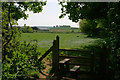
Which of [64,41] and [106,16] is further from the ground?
[106,16]

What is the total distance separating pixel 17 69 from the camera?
11.4 feet

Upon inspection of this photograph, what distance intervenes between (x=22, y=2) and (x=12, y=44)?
8.90 meters

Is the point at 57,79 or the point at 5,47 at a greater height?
the point at 5,47

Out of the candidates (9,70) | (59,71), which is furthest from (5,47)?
(59,71)

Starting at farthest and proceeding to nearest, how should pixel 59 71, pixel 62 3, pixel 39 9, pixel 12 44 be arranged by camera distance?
pixel 62 3, pixel 39 9, pixel 59 71, pixel 12 44

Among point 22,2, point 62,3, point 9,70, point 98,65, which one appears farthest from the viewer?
point 62,3

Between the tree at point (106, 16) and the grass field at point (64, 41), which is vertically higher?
the tree at point (106, 16)

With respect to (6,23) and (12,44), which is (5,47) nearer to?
(12,44)

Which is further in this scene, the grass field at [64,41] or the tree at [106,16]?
the grass field at [64,41]

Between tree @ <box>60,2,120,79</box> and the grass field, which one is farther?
the grass field

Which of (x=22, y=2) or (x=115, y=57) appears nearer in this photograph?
(x=115, y=57)

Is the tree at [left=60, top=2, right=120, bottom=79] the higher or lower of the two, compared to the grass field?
higher

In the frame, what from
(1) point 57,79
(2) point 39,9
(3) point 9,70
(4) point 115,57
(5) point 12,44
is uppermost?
(2) point 39,9

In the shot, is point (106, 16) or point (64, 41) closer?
point (106, 16)
